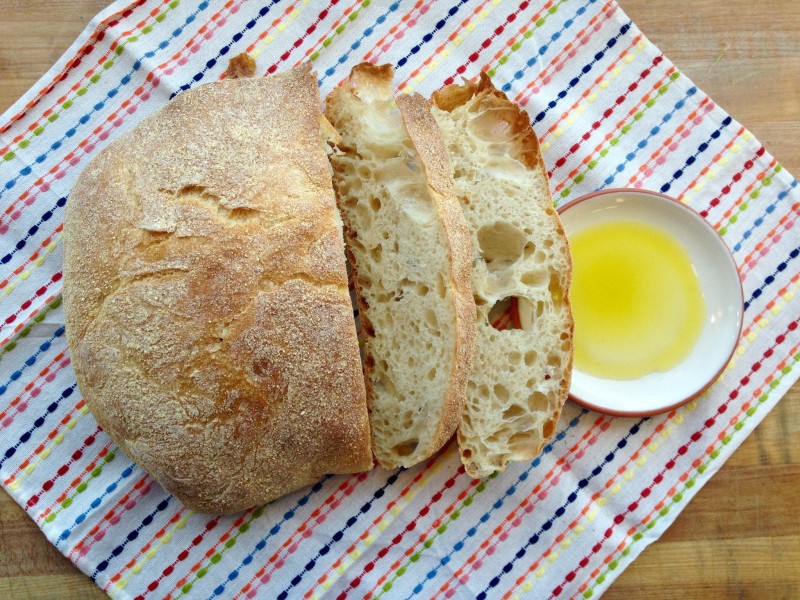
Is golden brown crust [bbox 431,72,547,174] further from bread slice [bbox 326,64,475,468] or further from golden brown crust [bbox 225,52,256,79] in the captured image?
golden brown crust [bbox 225,52,256,79]

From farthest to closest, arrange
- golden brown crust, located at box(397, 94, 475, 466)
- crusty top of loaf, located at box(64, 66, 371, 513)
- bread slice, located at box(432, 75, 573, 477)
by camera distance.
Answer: bread slice, located at box(432, 75, 573, 477) < golden brown crust, located at box(397, 94, 475, 466) < crusty top of loaf, located at box(64, 66, 371, 513)

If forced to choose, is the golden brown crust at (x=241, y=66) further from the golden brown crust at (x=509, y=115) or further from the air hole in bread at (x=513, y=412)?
the air hole in bread at (x=513, y=412)

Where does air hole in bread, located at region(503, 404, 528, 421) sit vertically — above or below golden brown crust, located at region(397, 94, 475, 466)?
below

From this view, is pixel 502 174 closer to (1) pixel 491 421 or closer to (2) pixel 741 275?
(1) pixel 491 421

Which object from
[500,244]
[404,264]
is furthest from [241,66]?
[500,244]

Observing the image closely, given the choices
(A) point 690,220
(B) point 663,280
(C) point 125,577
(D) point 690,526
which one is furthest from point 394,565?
(A) point 690,220

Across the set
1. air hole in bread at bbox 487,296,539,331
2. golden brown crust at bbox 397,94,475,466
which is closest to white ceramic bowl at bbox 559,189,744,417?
air hole in bread at bbox 487,296,539,331
